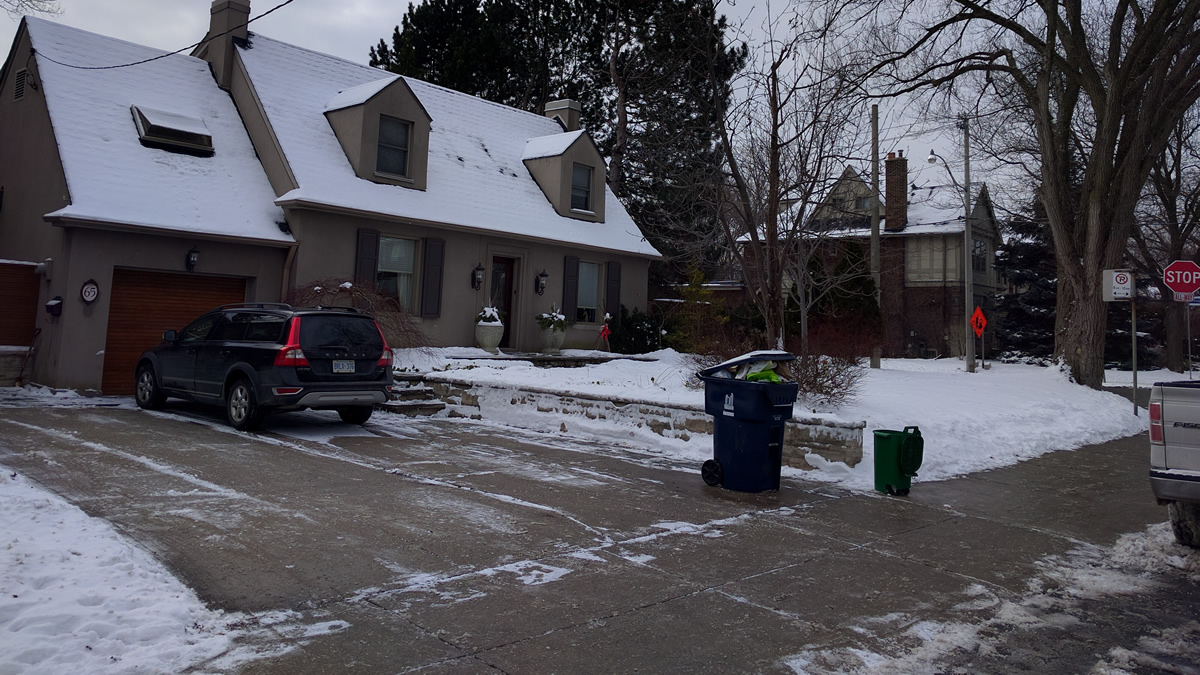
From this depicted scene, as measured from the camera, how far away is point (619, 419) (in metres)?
11.7

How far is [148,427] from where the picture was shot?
1066 centimetres

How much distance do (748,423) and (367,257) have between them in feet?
37.4

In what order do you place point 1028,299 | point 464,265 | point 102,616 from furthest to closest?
point 1028,299, point 464,265, point 102,616

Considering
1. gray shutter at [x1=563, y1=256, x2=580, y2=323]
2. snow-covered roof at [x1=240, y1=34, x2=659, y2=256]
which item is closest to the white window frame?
snow-covered roof at [x1=240, y1=34, x2=659, y2=256]

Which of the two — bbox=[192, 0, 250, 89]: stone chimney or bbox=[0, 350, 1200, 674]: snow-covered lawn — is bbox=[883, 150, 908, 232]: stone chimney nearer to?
bbox=[0, 350, 1200, 674]: snow-covered lawn

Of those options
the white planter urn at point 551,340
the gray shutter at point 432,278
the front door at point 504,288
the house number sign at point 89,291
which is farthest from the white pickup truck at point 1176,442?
the front door at point 504,288

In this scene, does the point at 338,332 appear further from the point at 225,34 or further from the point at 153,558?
the point at 225,34

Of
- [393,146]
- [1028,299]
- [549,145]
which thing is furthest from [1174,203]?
[393,146]

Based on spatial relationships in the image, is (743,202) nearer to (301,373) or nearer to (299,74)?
(301,373)

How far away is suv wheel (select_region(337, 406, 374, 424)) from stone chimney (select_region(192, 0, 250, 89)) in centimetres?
1085

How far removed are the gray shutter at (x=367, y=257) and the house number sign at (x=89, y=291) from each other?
4.70 meters

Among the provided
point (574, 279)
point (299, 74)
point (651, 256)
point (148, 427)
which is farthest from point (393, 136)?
point (148, 427)

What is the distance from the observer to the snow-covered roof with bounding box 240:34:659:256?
681 inches

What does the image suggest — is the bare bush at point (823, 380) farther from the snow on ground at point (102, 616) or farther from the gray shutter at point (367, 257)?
the gray shutter at point (367, 257)
